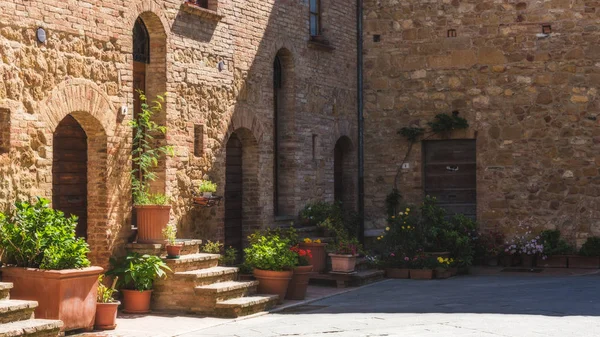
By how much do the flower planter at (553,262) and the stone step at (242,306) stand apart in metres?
6.84

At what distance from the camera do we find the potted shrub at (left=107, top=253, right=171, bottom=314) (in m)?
11.7

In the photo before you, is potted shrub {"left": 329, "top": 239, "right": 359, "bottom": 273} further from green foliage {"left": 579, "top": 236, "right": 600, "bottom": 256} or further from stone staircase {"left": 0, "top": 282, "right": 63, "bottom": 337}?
stone staircase {"left": 0, "top": 282, "right": 63, "bottom": 337}

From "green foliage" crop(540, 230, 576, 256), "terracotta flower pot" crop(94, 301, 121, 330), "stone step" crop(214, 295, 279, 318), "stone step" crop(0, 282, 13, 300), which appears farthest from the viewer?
"green foliage" crop(540, 230, 576, 256)

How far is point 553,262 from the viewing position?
1725cm

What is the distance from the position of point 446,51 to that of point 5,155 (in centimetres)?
988

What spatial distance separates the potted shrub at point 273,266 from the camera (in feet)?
42.0

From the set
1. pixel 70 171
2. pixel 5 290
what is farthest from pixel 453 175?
pixel 5 290

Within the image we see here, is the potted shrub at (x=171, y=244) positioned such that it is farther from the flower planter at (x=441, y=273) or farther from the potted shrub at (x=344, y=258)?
the flower planter at (x=441, y=273)

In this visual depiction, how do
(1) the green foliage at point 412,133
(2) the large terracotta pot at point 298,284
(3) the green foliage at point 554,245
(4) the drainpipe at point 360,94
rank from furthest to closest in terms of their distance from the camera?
(4) the drainpipe at point 360,94
(1) the green foliage at point 412,133
(3) the green foliage at point 554,245
(2) the large terracotta pot at point 298,284

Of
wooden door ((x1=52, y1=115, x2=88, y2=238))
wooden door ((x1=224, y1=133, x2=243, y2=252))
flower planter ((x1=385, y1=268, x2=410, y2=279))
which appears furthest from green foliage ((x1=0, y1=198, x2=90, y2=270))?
flower planter ((x1=385, y1=268, x2=410, y2=279))

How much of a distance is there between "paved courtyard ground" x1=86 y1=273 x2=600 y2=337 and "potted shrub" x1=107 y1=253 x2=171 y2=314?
0.95 meters

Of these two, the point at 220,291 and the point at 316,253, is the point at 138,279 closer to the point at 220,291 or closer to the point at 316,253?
the point at 220,291

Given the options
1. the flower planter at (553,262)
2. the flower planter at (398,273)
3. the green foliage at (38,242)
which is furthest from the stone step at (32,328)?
the flower planter at (553,262)

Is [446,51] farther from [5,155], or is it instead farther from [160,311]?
[5,155]
